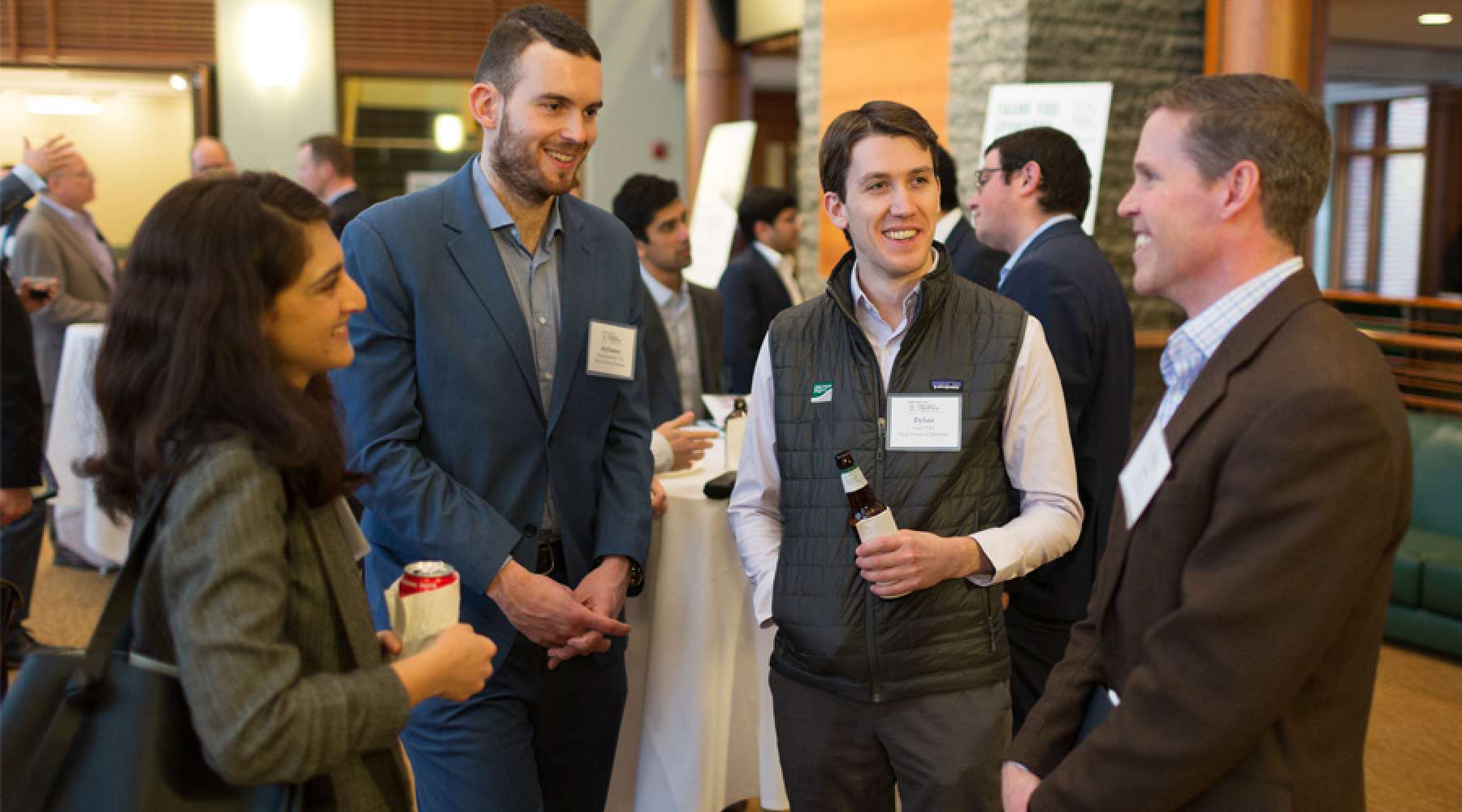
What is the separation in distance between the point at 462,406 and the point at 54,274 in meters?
4.46

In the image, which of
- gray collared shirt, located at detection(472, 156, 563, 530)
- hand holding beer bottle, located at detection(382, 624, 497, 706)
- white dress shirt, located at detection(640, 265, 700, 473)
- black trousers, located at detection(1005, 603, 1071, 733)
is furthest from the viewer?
white dress shirt, located at detection(640, 265, 700, 473)

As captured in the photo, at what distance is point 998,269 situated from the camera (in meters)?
3.67

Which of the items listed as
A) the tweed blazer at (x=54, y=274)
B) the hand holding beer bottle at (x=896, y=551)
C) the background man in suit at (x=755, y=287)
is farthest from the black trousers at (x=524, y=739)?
the tweed blazer at (x=54, y=274)

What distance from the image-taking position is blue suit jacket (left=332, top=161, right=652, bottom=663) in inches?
72.8

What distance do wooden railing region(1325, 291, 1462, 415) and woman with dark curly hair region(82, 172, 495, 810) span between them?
184 inches

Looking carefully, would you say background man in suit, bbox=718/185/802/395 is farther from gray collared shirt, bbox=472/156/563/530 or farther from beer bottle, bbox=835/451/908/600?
beer bottle, bbox=835/451/908/600

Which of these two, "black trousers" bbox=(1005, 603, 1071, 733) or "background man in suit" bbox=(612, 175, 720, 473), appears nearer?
"black trousers" bbox=(1005, 603, 1071, 733)

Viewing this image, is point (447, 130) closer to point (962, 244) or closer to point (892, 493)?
point (962, 244)

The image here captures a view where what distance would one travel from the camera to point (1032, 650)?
9.57 ft

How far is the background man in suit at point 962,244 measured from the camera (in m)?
3.65

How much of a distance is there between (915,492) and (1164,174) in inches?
25.2

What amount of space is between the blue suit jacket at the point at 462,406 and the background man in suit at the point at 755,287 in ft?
10.2

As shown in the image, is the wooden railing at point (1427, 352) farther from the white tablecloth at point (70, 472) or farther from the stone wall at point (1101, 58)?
the white tablecloth at point (70, 472)

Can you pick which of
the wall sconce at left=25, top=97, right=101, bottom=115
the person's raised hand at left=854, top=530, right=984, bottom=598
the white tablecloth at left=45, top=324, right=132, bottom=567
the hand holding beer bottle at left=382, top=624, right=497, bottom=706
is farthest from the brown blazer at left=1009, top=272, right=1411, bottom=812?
the wall sconce at left=25, top=97, right=101, bottom=115
